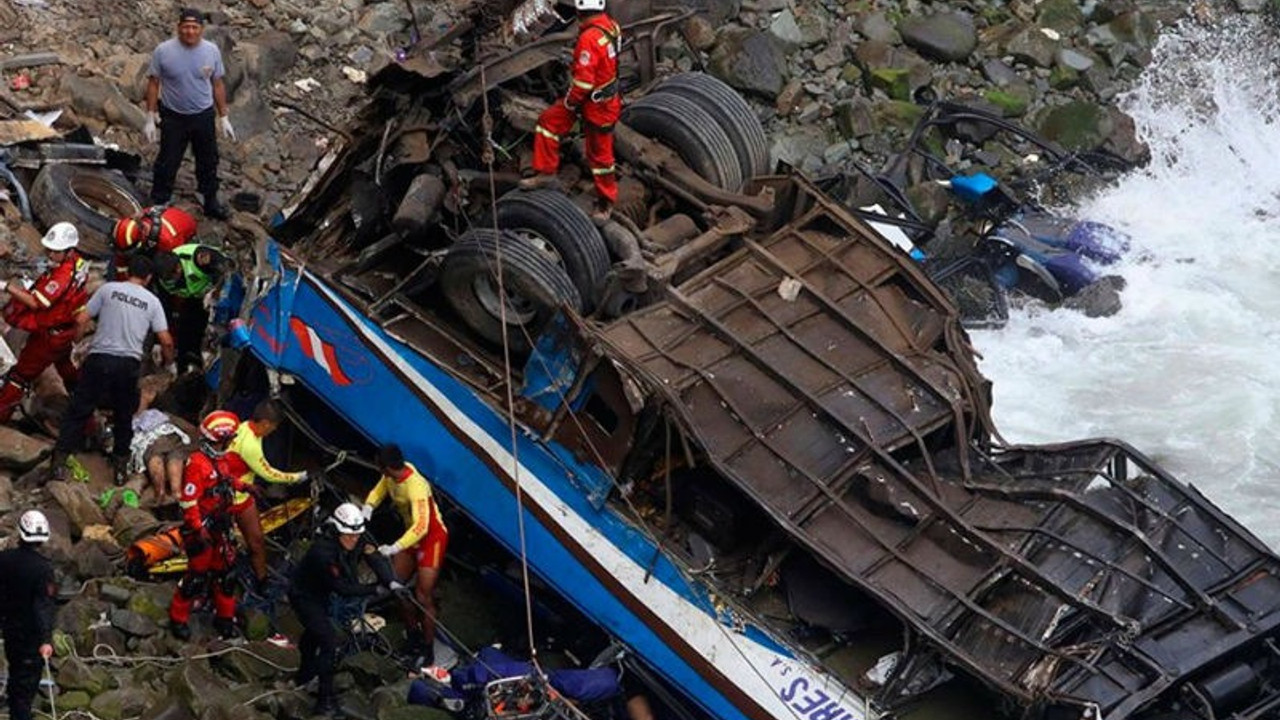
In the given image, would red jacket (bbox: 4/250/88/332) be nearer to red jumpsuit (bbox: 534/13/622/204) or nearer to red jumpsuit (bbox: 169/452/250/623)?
red jumpsuit (bbox: 169/452/250/623)

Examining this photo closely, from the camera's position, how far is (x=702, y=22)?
574 inches

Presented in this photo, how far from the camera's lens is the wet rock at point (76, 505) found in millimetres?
9320

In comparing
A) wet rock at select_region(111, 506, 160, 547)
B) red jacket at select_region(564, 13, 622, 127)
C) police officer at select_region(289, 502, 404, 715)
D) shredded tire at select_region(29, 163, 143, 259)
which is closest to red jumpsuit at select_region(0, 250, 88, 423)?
wet rock at select_region(111, 506, 160, 547)

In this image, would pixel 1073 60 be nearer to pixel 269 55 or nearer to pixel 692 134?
pixel 269 55

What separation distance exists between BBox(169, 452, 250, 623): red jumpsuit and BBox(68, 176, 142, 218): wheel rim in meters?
2.93

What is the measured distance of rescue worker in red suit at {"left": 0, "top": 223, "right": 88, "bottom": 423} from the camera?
9.40 metres

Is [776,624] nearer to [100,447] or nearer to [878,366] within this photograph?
[878,366]

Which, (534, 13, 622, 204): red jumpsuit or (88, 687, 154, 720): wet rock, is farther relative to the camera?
(534, 13, 622, 204): red jumpsuit

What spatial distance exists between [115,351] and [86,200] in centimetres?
224

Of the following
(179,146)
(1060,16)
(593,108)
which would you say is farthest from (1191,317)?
(179,146)

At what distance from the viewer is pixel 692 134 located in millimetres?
9867

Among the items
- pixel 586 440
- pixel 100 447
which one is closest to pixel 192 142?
pixel 100 447

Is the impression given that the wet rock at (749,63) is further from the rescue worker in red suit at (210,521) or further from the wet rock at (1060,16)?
the rescue worker in red suit at (210,521)

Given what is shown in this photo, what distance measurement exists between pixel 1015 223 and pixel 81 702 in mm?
7569
